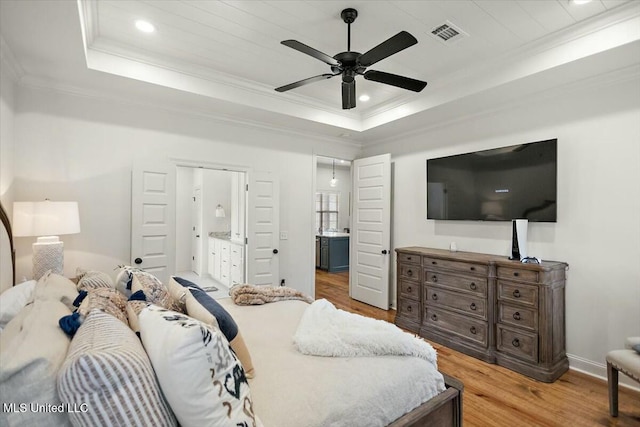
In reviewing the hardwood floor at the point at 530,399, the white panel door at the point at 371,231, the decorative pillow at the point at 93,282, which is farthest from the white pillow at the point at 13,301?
the white panel door at the point at 371,231

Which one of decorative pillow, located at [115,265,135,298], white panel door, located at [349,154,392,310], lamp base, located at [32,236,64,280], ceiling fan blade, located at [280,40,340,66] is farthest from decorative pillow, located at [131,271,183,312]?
white panel door, located at [349,154,392,310]

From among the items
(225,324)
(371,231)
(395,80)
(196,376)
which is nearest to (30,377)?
(196,376)

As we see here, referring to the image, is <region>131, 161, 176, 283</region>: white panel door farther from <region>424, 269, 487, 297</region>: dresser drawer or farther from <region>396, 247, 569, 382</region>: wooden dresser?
<region>424, 269, 487, 297</region>: dresser drawer

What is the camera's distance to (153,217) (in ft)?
11.3

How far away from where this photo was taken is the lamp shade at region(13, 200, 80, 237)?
2484mm

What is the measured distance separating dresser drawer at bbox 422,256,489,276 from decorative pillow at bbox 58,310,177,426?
3031 millimetres

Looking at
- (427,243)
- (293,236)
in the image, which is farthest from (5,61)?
(427,243)

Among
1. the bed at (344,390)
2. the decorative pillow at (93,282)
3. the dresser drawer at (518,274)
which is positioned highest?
the decorative pillow at (93,282)

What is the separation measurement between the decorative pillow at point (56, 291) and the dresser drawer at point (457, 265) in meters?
3.28

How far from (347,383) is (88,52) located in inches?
131

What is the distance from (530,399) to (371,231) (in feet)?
9.24

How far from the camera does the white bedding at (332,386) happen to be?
122 centimetres

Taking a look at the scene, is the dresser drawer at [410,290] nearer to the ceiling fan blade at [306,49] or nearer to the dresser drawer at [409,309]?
the dresser drawer at [409,309]

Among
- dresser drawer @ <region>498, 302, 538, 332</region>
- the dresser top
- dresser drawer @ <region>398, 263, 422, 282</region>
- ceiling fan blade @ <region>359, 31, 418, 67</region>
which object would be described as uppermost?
ceiling fan blade @ <region>359, 31, 418, 67</region>
